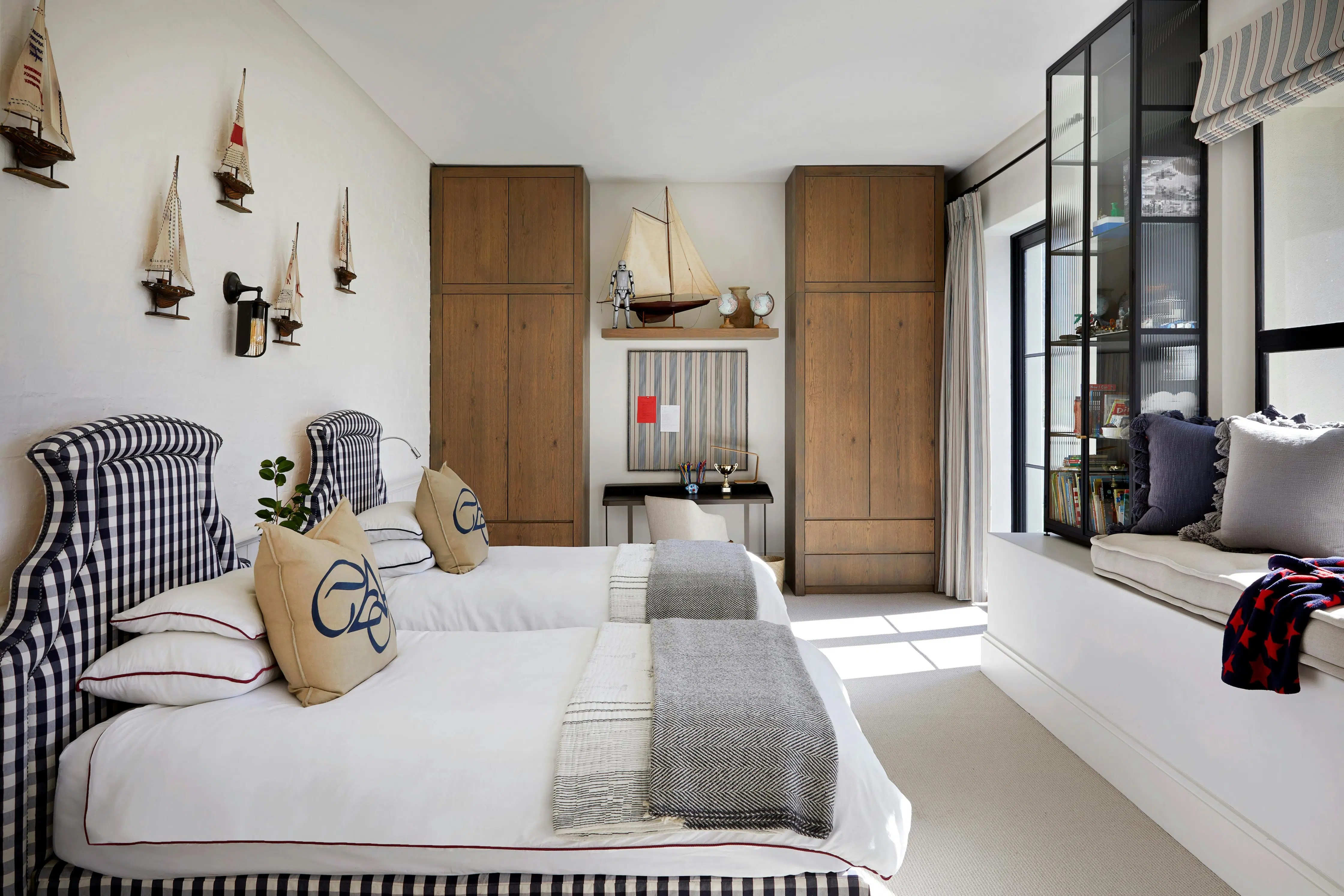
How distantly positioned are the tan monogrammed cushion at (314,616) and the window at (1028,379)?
3994mm

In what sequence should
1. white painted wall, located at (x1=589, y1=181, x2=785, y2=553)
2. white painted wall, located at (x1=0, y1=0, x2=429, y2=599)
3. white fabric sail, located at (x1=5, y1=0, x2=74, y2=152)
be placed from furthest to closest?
1. white painted wall, located at (x1=589, y1=181, x2=785, y2=553)
2. white painted wall, located at (x1=0, y1=0, x2=429, y2=599)
3. white fabric sail, located at (x1=5, y1=0, x2=74, y2=152)

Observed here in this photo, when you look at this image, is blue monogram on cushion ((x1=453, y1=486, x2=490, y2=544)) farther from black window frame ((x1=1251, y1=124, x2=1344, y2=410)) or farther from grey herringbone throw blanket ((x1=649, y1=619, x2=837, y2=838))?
black window frame ((x1=1251, y1=124, x2=1344, y2=410))

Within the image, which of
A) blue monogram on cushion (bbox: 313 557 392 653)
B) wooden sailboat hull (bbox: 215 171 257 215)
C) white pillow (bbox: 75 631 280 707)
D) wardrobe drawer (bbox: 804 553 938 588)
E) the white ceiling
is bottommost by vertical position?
wardrobe drawer (bbox: 804 553 938 588)

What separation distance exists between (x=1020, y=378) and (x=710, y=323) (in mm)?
2083

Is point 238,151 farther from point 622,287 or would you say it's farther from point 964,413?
point 964,413

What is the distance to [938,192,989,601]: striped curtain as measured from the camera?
4.53 meters

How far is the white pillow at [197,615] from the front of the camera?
1727 millimetres

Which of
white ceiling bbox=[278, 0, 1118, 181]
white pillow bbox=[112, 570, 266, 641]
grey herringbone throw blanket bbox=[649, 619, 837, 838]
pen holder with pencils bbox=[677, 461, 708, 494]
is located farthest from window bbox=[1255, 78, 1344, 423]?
white pillow bbox=[112, 570, 266, 641]

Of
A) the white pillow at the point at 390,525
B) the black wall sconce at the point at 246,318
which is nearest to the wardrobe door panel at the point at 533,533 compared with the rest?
the white pillow at the point at 390,525

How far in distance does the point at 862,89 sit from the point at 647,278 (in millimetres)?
1768

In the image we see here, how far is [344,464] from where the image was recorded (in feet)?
10.2

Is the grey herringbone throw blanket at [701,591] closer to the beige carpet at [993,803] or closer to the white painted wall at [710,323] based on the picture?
the beige carpet at [993,803]

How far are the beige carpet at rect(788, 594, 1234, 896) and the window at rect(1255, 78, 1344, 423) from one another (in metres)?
1.46

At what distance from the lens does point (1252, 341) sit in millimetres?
2652
